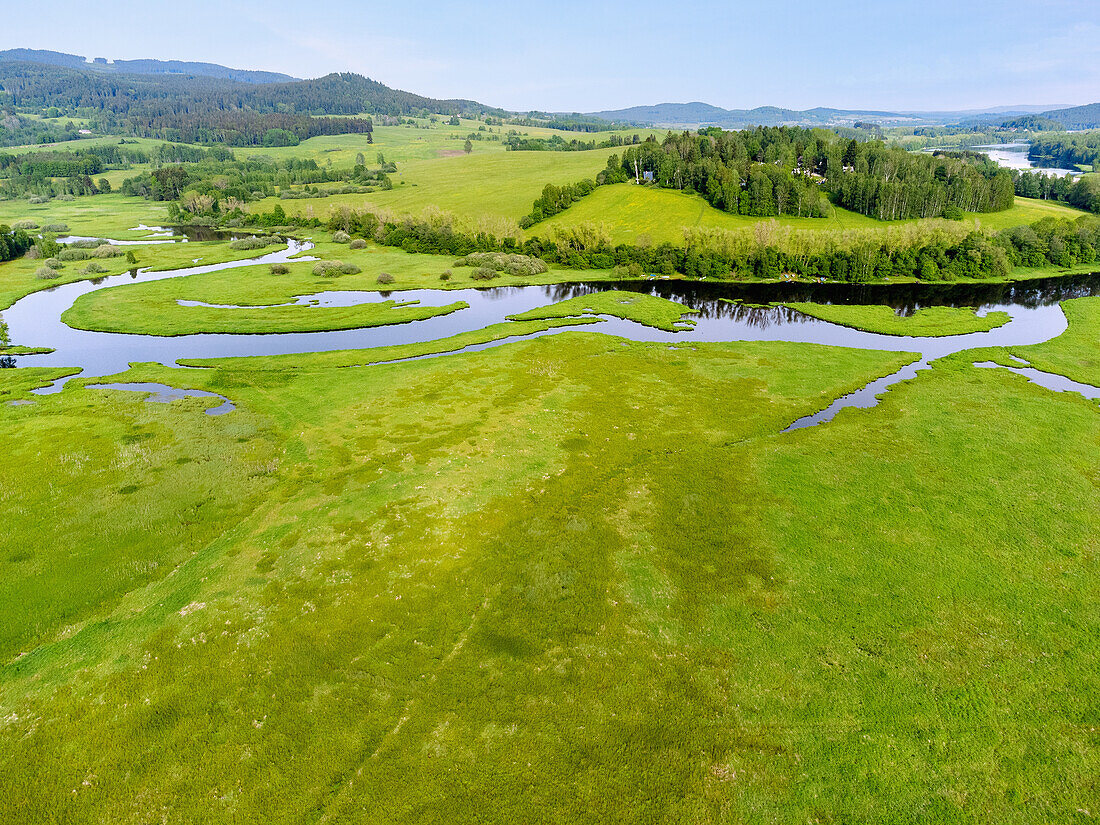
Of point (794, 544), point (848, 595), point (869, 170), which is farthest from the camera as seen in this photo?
point (869, 170)

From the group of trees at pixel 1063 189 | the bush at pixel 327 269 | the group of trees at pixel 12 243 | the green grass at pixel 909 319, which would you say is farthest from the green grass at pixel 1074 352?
the group of trees at pixel 12 243

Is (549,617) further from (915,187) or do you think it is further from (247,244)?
(915,187)

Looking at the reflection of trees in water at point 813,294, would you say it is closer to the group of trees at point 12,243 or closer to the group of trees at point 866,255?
the group of trees at point 866,255

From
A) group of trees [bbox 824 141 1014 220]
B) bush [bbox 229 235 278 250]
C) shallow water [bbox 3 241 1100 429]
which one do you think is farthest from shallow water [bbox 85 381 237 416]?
group of trees [bbox 824 141 1014 220]

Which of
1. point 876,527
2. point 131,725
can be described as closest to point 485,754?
point 131,725

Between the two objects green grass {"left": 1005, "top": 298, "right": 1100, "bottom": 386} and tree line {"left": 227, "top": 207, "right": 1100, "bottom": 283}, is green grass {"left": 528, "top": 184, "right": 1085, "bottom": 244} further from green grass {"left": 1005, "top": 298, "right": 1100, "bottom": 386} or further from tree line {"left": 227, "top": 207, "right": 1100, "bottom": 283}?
green grass {"left": 1005, "top": 298, "right": 1100, "bottom": 386}

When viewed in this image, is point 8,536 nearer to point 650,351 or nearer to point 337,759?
point 337,759
